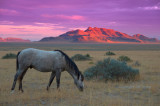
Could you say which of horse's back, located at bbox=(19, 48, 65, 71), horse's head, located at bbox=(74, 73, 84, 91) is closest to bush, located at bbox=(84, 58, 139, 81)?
horse's head, located at bbox=(74, 73, 84, 91)

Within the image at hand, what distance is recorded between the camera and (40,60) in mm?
8305

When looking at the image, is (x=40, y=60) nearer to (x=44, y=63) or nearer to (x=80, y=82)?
(x=44, y=63)

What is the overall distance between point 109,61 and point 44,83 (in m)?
4.43

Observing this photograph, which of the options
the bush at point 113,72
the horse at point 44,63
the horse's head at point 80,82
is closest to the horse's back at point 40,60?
the horse at point 44,63

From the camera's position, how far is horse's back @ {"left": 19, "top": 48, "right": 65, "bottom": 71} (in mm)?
8291

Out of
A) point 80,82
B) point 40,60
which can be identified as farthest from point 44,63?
point 80,82

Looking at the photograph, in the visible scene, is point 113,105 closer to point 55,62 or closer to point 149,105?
point 149,105

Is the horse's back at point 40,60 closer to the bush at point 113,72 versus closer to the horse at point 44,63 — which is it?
the horse at point 44,63

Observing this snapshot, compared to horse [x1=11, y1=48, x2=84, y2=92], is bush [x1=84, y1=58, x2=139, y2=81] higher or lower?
lower

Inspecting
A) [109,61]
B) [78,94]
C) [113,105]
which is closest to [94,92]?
[78,94]

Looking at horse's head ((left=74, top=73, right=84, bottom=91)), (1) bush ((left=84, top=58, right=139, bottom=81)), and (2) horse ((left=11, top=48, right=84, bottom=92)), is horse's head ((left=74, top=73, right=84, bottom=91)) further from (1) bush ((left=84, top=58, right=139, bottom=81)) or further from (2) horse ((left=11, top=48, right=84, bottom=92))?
(1) bush ((left=84, top=58, right=139, bottom=81))

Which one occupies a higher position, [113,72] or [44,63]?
A: [44,63]

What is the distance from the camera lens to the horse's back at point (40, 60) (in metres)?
8.29

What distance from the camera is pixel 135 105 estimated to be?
6340 mm
